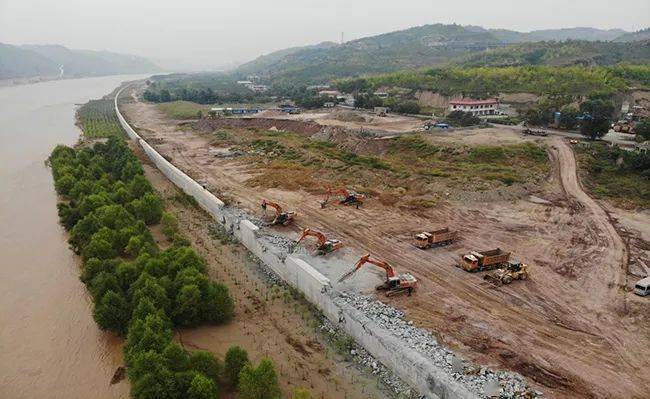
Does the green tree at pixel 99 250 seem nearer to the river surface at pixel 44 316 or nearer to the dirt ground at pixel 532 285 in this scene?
the river surface at pixel 44 316

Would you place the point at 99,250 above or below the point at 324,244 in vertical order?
above

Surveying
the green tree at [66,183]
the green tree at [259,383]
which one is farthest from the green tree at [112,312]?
the green tree at [66,183]

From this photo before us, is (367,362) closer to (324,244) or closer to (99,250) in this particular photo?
(324,244)

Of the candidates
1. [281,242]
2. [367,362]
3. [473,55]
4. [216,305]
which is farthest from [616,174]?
[473,55]

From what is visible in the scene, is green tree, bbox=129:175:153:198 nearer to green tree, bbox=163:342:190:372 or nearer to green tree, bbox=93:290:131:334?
green tree, bbox=93:290:131:334

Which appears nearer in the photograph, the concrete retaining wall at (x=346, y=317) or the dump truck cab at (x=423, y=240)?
the concrete retaining wall at (x=346, y=317)
